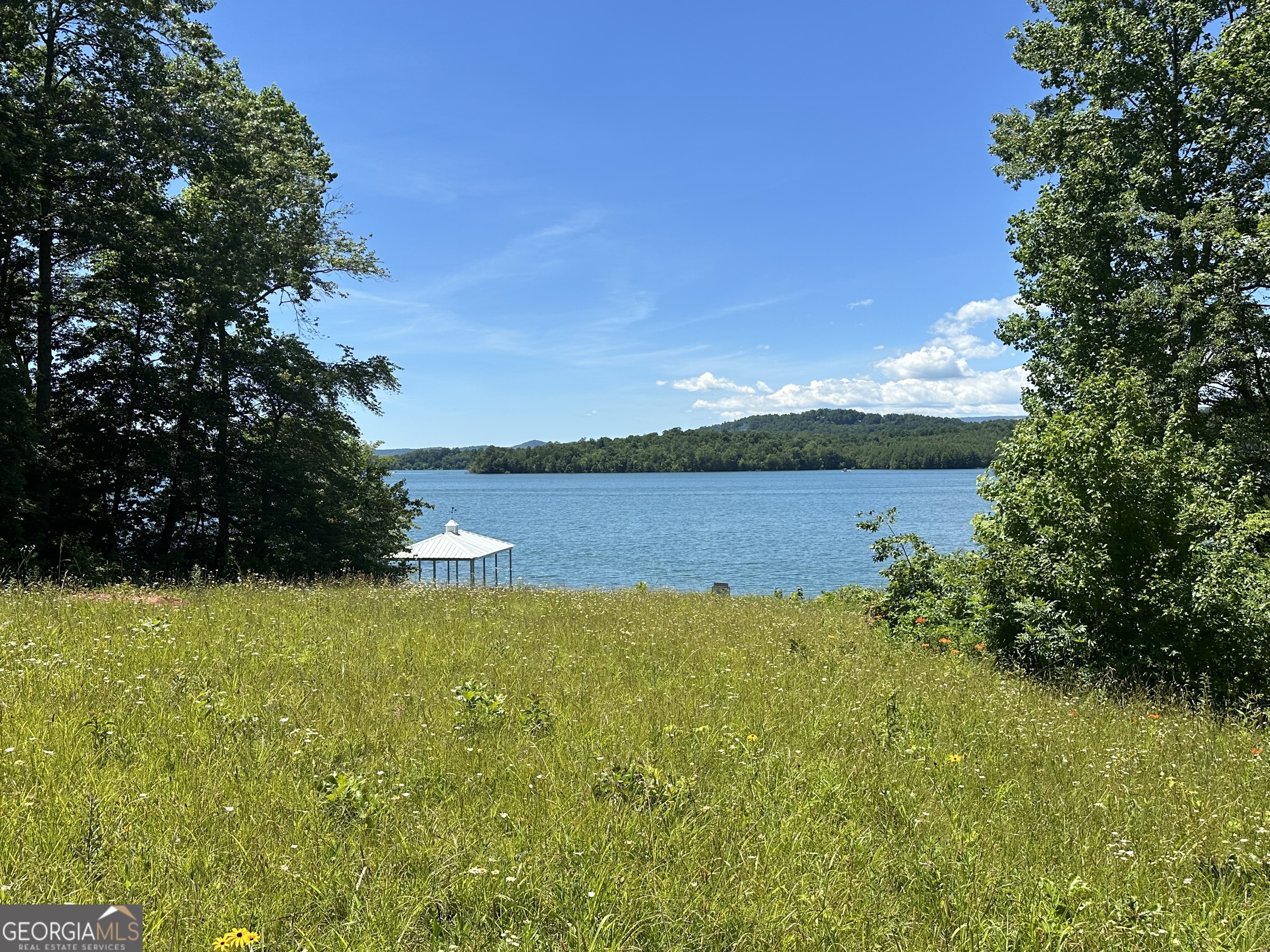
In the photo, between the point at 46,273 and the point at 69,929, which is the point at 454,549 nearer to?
the point at 46,273

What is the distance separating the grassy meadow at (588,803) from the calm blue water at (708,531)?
7.36 m

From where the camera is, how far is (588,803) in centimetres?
400

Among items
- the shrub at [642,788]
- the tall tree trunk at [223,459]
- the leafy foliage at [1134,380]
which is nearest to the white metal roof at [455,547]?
the tall tree trunk at [223,459]

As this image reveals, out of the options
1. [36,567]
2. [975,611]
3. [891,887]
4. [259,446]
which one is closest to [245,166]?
[259,446]

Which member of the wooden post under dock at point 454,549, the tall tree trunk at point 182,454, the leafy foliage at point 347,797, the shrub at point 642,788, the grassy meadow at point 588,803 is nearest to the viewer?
the grassy meadow at point 588,803

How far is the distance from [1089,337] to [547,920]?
19512 millimetres

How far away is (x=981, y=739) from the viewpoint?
596 cm

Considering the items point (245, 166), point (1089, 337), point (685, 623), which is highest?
point (245, 166)

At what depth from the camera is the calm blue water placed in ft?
134

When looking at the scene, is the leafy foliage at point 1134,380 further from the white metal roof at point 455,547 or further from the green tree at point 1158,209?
the white metal roof at point 455,547

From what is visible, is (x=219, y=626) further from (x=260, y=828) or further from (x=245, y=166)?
(x=245, y=166)

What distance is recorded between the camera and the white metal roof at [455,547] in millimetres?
27359

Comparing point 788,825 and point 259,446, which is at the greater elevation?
point 259,446

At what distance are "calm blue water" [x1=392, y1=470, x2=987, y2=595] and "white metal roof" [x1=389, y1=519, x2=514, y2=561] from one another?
2069mm
